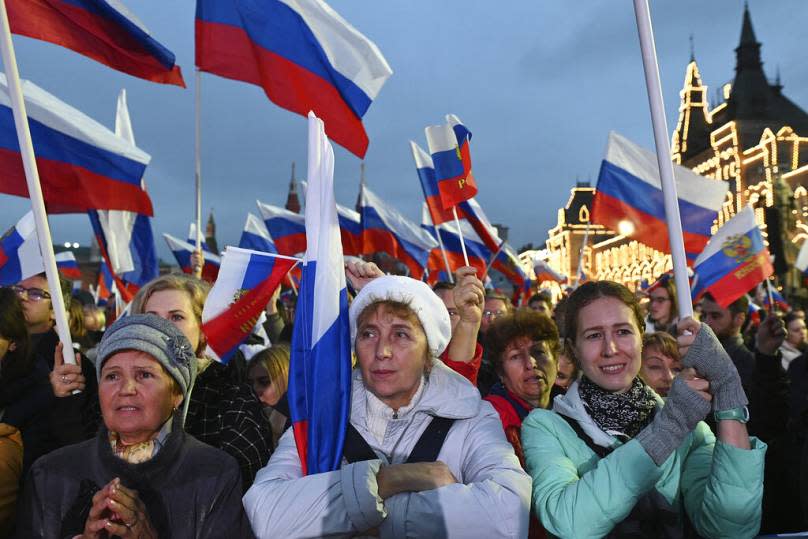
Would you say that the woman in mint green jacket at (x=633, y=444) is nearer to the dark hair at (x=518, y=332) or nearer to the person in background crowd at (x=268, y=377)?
the dark hair at (x=518, y=332)

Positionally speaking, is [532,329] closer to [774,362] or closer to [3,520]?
[774,362]

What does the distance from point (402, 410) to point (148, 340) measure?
36.7 inches

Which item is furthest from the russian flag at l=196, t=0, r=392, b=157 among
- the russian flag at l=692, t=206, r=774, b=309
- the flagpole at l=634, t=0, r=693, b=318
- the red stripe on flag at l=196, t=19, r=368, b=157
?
the russian flag at l=692, t=206, r=774, b=309

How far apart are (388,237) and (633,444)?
10444 mm

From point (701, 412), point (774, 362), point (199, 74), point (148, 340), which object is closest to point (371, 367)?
point (148, 340)

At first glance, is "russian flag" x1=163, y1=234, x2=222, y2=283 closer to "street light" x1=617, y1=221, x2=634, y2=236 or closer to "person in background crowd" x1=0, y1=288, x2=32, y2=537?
"street light" x1=617, y1=221, x2=634, y2=236

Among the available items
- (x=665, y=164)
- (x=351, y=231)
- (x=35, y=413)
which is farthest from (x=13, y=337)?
(x=351, y=231)

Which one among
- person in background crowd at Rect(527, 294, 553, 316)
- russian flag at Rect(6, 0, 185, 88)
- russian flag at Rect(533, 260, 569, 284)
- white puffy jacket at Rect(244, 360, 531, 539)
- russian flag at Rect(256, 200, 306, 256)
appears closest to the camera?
white puffy jacket at Rect(244, 360, 531, 539)

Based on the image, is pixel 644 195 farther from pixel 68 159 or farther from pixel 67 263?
pixel 67 263

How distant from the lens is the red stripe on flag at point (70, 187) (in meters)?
4.71

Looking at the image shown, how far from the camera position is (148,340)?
274 cm

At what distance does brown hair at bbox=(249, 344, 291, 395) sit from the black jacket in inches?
81.0

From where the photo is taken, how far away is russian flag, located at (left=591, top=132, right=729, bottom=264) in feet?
25.8

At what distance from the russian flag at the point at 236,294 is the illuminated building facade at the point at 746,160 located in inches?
1237
